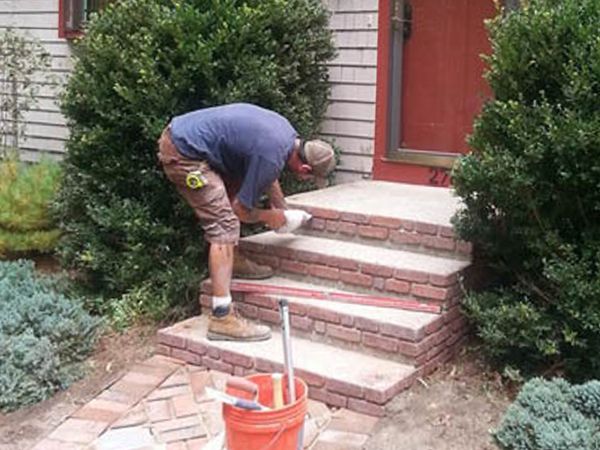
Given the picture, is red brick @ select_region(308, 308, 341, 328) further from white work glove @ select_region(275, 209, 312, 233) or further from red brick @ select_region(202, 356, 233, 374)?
white work glove @ select_region(275, 209, 312, 233)

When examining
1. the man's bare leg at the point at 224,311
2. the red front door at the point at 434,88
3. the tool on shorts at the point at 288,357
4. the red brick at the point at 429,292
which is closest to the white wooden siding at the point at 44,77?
the red front door at the point at 434,88

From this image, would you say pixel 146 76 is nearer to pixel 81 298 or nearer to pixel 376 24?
pixel 81 298

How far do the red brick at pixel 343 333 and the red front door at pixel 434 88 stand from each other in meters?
2.01

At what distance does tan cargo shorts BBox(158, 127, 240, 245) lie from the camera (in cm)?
417

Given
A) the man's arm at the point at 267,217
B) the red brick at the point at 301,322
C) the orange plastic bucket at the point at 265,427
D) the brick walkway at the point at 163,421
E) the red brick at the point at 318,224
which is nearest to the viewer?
the orange plastic bucket at the point at 265,427

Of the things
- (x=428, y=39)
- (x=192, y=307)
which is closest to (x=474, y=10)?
(x=428, y=39)

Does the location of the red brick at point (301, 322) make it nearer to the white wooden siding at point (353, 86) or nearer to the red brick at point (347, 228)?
the red brick at point (347, 228)

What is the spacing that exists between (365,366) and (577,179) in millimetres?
1265

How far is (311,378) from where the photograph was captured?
374 centimetres

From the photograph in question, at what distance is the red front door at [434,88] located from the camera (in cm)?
563

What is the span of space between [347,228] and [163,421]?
167 cm

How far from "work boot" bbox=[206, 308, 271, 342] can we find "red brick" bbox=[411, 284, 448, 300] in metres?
0.77

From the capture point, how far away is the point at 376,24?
5.88 meters

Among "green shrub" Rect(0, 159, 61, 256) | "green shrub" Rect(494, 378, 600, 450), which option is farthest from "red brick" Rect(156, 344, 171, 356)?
"green shrub" Rect(0, 159, 61, 256)
